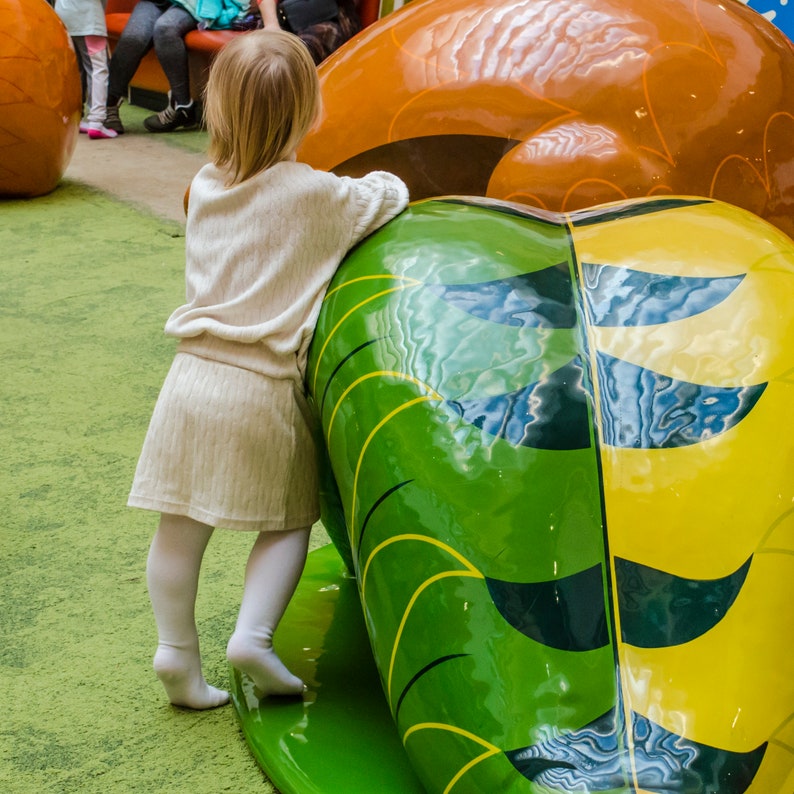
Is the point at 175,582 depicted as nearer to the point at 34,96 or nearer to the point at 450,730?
the point at 450,730

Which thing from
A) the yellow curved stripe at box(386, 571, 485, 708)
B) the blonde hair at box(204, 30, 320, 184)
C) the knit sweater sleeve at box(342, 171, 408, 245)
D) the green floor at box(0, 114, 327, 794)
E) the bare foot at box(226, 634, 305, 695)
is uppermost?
the blonde hair at box(204, 30, 320, 184)

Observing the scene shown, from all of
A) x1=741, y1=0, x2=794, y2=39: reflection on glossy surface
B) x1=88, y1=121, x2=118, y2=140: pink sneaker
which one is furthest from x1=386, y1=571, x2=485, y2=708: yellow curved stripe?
x1=88, y1=121, x2=118, y2=140: pink sneaker

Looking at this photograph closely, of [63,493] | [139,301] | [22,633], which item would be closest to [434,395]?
[22,633]

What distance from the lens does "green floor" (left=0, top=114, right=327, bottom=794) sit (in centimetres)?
165

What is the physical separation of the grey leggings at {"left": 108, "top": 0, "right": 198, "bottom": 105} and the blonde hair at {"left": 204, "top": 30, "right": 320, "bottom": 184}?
548 cm

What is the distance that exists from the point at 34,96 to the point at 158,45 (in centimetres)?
213

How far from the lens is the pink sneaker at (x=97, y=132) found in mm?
6680

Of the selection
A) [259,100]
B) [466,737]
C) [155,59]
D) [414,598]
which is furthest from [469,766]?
[155,59]

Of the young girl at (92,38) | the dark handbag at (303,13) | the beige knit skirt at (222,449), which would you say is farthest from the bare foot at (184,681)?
the young girl at (92,38)

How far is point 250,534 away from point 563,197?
888 millimetres

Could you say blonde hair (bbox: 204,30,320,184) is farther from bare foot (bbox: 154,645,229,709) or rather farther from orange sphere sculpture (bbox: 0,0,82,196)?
orange sphere sculpture (bbox: 0,0,82,196)

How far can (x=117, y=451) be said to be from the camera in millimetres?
2719

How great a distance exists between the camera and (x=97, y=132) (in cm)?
669

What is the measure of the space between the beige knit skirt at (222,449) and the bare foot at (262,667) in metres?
0.16
